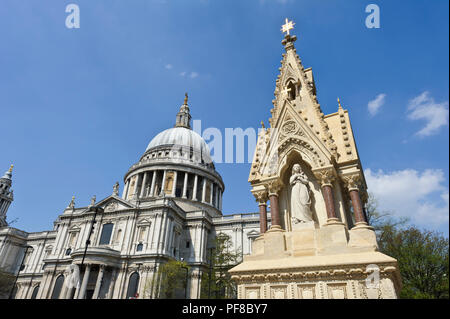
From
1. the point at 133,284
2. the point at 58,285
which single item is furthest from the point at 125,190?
the point at 133,284

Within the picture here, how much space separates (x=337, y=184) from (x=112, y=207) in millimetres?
48366

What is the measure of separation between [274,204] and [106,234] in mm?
45465

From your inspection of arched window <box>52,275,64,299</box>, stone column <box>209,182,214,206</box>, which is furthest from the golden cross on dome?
stone column <box>209,182,214,206</box>

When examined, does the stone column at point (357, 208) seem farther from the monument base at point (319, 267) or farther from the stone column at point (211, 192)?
the stone column at point (211, 192)

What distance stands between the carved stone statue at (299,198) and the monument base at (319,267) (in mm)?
535

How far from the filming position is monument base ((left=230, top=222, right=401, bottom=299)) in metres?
7.31

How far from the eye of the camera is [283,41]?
14133mm

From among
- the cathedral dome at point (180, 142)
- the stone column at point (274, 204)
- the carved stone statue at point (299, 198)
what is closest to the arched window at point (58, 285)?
the cathedral dome at point (180, 142)

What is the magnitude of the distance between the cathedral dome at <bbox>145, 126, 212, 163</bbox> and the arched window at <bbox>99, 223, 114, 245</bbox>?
98.4 feet

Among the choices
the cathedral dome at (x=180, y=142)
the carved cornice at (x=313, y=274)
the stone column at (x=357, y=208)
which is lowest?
the carved cornice at (x=313, y=274)

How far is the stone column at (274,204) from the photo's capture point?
10240 millimetres

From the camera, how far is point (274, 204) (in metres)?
10.5
